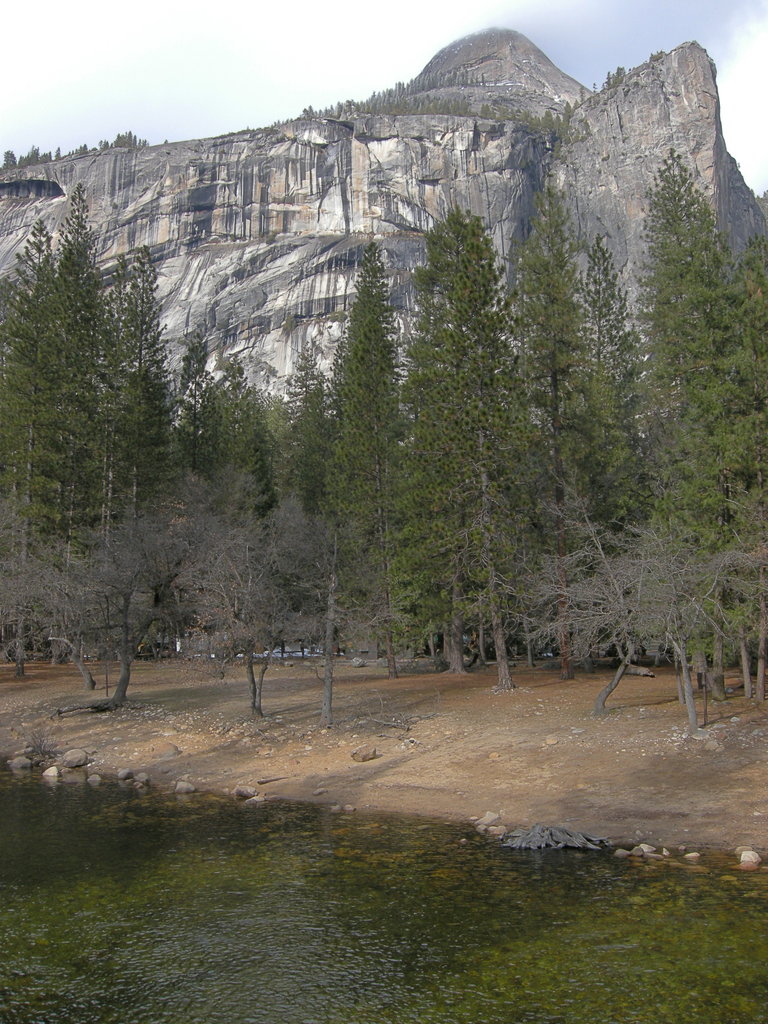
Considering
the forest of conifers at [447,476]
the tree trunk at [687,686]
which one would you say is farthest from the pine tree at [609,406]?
the tree trunk at [687,686]

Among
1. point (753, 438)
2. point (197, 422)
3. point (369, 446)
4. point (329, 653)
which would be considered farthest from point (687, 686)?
point (197, 422)

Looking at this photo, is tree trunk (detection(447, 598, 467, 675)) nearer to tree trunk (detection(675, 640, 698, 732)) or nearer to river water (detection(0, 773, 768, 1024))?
tree trunk (detection(675, 640, 698, 732))

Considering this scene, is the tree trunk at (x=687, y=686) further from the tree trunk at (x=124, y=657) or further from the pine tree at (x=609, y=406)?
the tree trunk at (x=124, y=657)

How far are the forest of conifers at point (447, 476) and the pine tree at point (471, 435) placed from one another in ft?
0.33

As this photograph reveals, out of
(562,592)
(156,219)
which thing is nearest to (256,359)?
(156,219)

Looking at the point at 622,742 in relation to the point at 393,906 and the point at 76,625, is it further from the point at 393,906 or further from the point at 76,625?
the point at 76,625

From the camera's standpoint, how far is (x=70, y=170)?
13662 centimetres

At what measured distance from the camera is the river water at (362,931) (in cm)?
830

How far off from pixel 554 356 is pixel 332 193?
112 meters

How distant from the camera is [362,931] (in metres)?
10.2

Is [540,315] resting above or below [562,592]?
above

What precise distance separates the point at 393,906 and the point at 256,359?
382 feet

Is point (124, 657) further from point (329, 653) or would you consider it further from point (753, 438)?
point (753, 438)

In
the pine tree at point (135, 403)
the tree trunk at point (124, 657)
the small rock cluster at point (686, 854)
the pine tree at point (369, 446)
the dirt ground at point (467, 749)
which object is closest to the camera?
the small rock cluster at point (686, 854)
